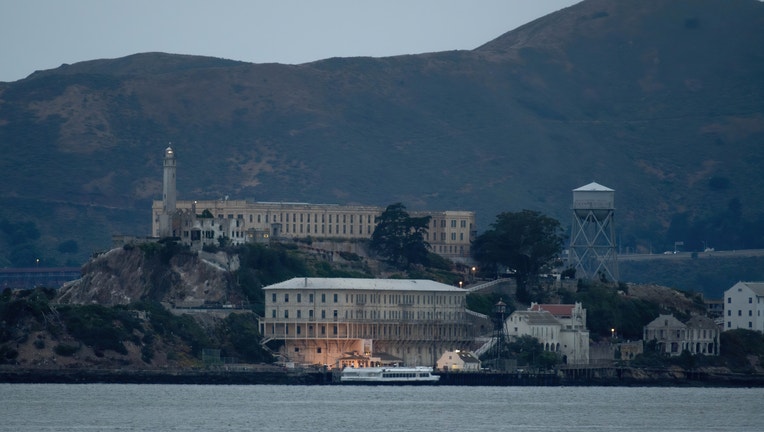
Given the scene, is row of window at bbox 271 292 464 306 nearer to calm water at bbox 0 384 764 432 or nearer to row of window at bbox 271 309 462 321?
row of window at bbox 271 309 462 321

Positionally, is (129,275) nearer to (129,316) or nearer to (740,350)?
(129,316)

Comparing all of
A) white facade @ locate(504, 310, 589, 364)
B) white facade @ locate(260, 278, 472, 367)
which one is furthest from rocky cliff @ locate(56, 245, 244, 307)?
white facade @ locate(504, 310, 589, 364)

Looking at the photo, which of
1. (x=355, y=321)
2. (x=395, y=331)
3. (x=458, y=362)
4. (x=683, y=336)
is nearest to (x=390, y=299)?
(x=395, y=331)

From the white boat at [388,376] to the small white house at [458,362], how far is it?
433 centimetres

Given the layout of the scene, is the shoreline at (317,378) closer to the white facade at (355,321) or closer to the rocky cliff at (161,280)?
the white facade at (355,321)

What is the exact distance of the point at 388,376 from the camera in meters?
173

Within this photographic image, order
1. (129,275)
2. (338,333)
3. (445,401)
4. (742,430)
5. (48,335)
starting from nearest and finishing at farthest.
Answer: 1. (742,430)
2. (445,401)
3. (48,335)
4. (338,333)
5. (129,275)

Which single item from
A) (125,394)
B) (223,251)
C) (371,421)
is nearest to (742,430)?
(371,421)

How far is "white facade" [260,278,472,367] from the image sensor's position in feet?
596

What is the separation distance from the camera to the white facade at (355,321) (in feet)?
596

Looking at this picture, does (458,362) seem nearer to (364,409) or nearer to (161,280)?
(161,280)

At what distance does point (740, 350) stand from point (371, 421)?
235 ft

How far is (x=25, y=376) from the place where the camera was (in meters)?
163

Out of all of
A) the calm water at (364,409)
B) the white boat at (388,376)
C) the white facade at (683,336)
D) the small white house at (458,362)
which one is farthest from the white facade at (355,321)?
the white facade at (683,336)
